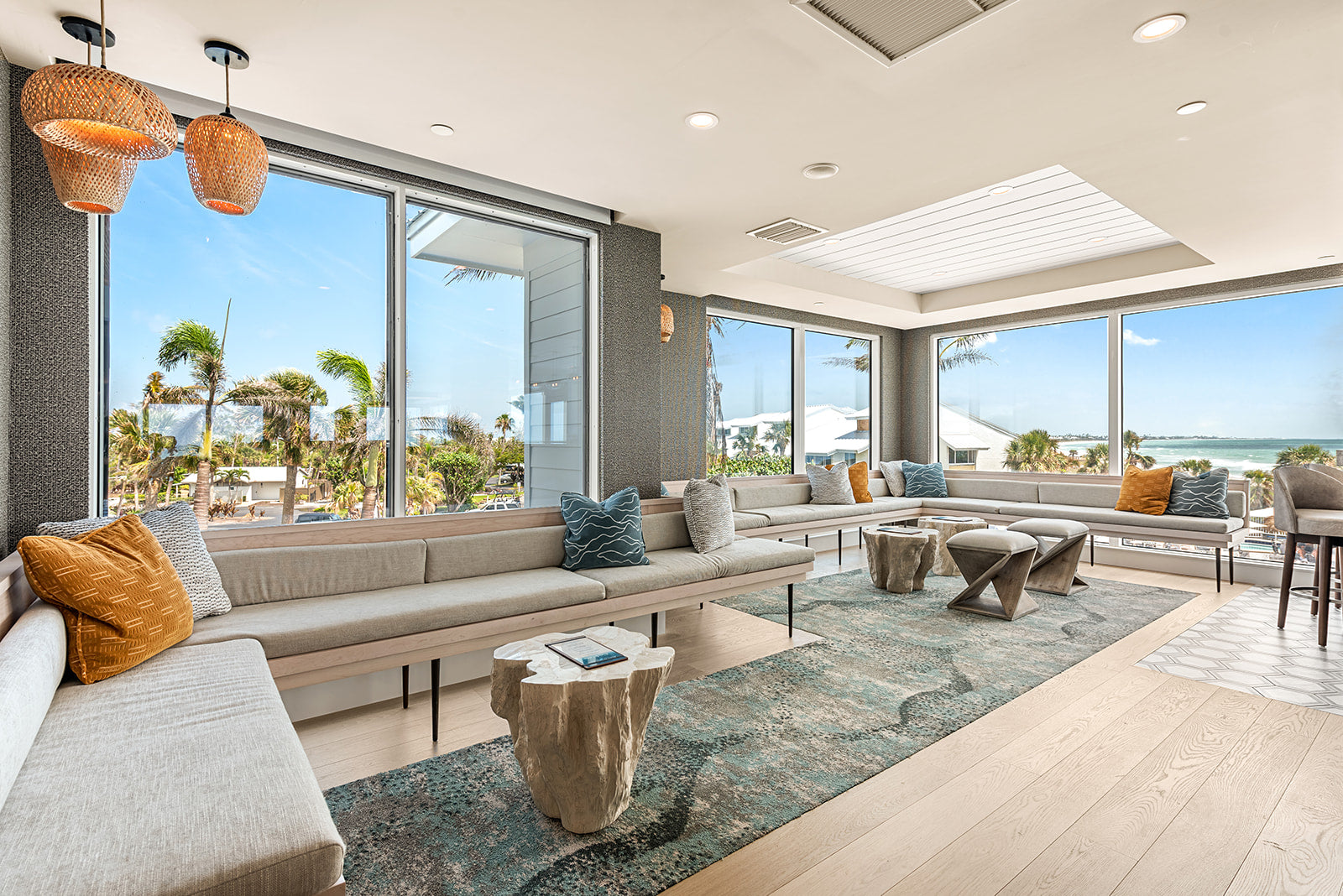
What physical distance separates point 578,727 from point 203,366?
246 cm

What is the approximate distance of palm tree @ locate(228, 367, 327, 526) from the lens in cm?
310

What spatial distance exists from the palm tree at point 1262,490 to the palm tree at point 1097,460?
115cm

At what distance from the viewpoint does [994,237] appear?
5.20 m

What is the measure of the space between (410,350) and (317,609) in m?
1.47

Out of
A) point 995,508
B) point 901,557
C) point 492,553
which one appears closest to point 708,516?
point 492,553

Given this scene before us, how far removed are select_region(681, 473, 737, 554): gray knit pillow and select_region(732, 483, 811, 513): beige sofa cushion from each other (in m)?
1.90

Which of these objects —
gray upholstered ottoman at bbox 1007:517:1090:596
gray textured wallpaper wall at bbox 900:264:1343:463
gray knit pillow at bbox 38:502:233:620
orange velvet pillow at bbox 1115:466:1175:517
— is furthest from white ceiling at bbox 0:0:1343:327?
orange velvet pillow at bbox 1115:466:1175:517

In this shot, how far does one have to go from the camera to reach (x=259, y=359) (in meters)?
3.09

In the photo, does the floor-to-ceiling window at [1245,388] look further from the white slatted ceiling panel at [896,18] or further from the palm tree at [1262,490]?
the white slatted ceiling panel at [896,18]

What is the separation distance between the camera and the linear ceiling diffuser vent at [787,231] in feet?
14.1

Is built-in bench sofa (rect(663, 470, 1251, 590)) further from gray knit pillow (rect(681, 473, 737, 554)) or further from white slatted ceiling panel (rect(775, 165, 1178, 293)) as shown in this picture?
white slatted ceiling panel (rect(775, 165, 1178, 293))

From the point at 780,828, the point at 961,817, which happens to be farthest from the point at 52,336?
the point at 961,817

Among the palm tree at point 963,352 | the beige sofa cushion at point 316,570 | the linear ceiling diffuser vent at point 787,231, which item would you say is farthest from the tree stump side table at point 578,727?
the palm tree at point 963,352

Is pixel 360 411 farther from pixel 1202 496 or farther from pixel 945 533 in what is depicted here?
pixel 1202 496
